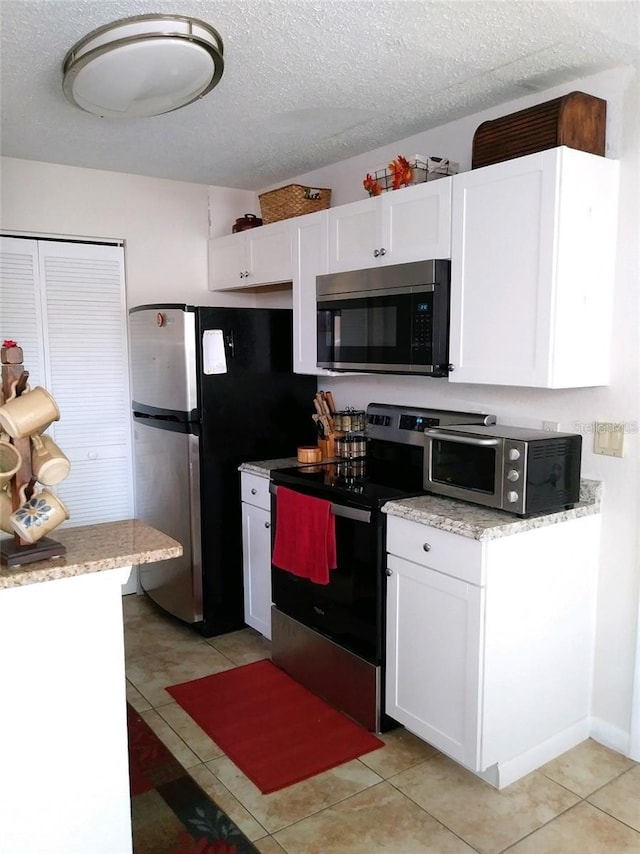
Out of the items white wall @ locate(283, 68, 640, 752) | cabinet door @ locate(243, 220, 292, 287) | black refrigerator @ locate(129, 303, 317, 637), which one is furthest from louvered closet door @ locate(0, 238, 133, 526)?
white wall @ locate(283, 68, 640, 752)

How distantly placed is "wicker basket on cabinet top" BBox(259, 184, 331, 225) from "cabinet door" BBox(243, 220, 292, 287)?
0.06m

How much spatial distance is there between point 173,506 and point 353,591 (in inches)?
49.7

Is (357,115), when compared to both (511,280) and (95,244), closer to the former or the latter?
(511,280)

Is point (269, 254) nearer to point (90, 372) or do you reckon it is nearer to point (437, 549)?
point (90, 372)

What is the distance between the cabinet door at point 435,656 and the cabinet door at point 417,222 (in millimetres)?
1186

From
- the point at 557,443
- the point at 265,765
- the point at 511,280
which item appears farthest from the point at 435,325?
the point at 265,765

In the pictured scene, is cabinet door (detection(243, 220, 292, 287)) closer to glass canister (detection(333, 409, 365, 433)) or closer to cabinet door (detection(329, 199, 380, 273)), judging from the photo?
cabinet door (detection(329, 199, 380, 273))

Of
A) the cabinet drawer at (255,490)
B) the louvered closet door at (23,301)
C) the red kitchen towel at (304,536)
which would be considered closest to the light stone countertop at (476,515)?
the red kitchen towel at (304,536)

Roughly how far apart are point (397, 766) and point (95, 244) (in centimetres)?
305

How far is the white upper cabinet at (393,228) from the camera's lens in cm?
250

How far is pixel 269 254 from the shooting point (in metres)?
3.47

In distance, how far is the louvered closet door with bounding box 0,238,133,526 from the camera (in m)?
3.52

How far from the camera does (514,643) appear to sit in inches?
87.1

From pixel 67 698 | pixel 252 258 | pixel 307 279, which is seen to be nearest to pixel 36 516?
pixel 67 698
